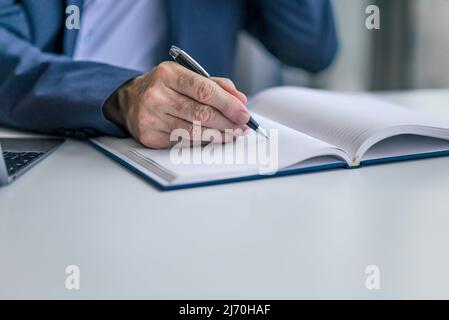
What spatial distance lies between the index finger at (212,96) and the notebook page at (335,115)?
0.45 feet

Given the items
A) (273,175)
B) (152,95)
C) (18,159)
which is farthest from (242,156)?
(18,159)

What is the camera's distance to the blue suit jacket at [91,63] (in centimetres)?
88

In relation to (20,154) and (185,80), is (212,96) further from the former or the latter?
(20,154)

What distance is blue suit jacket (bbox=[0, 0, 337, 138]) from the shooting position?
88 centimetres

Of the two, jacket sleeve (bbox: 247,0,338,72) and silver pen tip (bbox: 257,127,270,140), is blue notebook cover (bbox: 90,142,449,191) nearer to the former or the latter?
silver pen tip (bbox: 257,127,270,140)

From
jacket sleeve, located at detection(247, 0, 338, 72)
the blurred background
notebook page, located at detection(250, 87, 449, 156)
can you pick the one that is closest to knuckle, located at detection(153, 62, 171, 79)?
notebook page, located at detection(250, 87, 449, 156)

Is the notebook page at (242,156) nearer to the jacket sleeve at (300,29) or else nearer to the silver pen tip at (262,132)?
the silver pen tip at (262,132)

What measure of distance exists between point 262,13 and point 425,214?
88 centimetres

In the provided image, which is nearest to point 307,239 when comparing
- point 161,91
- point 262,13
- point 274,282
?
point 274,282

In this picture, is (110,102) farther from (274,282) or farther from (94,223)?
(274,282)

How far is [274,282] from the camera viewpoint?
1.40ft

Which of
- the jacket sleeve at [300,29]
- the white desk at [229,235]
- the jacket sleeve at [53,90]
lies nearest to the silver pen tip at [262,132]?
the white desk at [229,235]

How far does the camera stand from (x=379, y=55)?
267cm

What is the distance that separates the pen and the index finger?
2 centimetres
